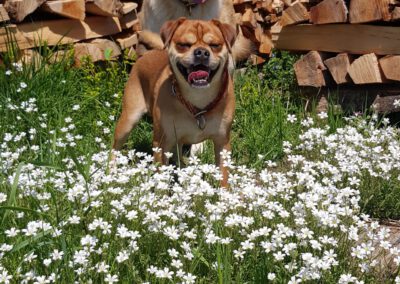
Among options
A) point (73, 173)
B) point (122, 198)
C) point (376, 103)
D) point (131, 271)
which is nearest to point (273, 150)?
point (376, 103)

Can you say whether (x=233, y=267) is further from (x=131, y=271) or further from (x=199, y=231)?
(x=131, y=271)

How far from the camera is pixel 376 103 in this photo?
484 centimetres

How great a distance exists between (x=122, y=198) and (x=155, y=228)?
29 centimetres

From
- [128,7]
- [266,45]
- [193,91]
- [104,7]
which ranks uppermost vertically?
[104,7]

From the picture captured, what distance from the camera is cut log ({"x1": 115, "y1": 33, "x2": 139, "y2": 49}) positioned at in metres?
6.00

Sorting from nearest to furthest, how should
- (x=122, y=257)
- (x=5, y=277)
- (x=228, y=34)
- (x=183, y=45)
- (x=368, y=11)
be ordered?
(x=5, y=277)
(x=122, y=257)
(x=183, y=45)
(x=228, y=34)
(x=368, y=11)

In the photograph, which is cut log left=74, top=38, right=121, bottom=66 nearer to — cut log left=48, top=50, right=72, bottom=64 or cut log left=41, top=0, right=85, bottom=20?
cut log left=48, top=50, right=72, bottom=64

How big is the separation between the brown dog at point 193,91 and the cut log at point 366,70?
1.28 m

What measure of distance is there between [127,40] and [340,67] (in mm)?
2155

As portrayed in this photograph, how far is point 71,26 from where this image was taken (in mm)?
5574

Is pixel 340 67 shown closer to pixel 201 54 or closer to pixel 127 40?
pixel 201 54

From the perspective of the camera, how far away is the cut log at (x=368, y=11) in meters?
4.59

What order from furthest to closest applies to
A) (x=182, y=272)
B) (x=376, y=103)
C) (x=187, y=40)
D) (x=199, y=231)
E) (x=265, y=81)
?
(x=265, y=81)
(x=376, y=103)
(x=187, y=40)
(x=199, y=231)
(x=182, y=272)

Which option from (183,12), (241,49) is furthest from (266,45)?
(183,12)
